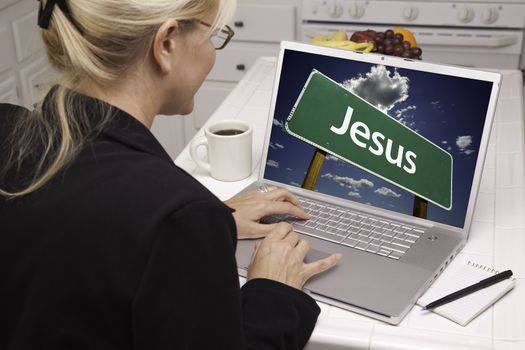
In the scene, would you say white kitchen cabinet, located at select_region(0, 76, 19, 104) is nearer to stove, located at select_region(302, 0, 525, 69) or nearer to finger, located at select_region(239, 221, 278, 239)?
stove, located at select_region(302, 0, 525, 69)

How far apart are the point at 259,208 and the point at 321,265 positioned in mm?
203

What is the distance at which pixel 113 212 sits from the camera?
2.50 feet

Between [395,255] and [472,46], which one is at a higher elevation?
[395,255]

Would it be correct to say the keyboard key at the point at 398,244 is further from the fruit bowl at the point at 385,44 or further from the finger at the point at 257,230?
the fruit bowl at the point at 385,44

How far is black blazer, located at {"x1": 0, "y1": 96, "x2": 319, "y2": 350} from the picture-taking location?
2.48 ft

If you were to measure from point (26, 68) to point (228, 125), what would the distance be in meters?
1.39

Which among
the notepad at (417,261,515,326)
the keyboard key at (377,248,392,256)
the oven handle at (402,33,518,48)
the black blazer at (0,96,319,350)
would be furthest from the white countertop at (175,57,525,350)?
the oven handle at (402,33,518,48)

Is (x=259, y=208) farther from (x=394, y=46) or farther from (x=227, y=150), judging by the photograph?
(x=394, y=46)

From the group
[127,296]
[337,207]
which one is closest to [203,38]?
[127,296]

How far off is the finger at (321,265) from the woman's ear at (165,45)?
37 cm

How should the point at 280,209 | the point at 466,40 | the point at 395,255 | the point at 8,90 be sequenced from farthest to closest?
the point at 466,40 < the point at 8,90 < the point at 280,209 < the point at 395,255

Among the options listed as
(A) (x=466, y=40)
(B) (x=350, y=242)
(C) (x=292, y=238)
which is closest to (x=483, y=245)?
(B) (x=350, y=242)

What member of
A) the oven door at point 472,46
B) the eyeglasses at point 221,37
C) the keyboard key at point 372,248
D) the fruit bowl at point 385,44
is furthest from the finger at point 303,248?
the oven door at point 472,46

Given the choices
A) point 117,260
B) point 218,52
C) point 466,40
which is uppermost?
point 117,260
